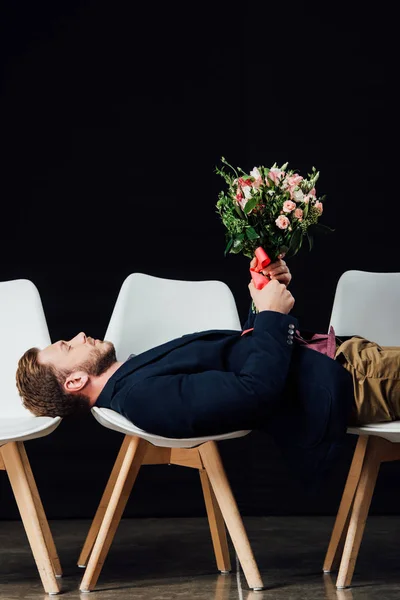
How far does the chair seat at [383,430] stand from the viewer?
8.46 ft

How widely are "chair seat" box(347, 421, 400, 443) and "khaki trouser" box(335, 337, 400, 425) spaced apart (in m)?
0.02

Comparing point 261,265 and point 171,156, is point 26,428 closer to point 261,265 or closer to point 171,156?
point 261,265

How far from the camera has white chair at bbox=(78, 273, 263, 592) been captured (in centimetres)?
267

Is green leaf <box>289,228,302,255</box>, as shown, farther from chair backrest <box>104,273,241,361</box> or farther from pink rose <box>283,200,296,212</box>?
chair backrest <box>104,273,241,361</box>

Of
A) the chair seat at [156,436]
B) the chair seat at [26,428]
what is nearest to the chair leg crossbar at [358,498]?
the chair seat at [156,436]

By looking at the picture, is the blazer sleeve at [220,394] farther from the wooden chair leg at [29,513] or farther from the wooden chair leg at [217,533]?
the wooden chair leg at [217,533]

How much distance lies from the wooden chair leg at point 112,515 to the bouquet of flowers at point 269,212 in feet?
2.08

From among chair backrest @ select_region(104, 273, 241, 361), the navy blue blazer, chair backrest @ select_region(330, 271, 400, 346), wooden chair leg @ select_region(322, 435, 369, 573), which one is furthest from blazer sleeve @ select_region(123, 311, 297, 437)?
chair backrest @ select_region(330, 271, 400, 346)

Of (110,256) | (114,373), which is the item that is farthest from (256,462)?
(114,373)

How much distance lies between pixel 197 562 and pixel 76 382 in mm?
837

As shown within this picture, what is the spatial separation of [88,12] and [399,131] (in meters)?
1.41

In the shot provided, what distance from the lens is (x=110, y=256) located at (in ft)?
13.1

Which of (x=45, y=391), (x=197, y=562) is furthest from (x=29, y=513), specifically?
(x=197, y=562)

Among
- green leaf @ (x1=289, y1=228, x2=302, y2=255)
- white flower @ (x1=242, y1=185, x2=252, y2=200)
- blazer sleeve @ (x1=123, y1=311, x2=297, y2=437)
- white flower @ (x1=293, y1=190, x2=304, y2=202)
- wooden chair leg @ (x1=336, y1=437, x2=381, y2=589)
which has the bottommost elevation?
wooden chair leg @ (x1=336, y1=437, x2=381, y2=589)
